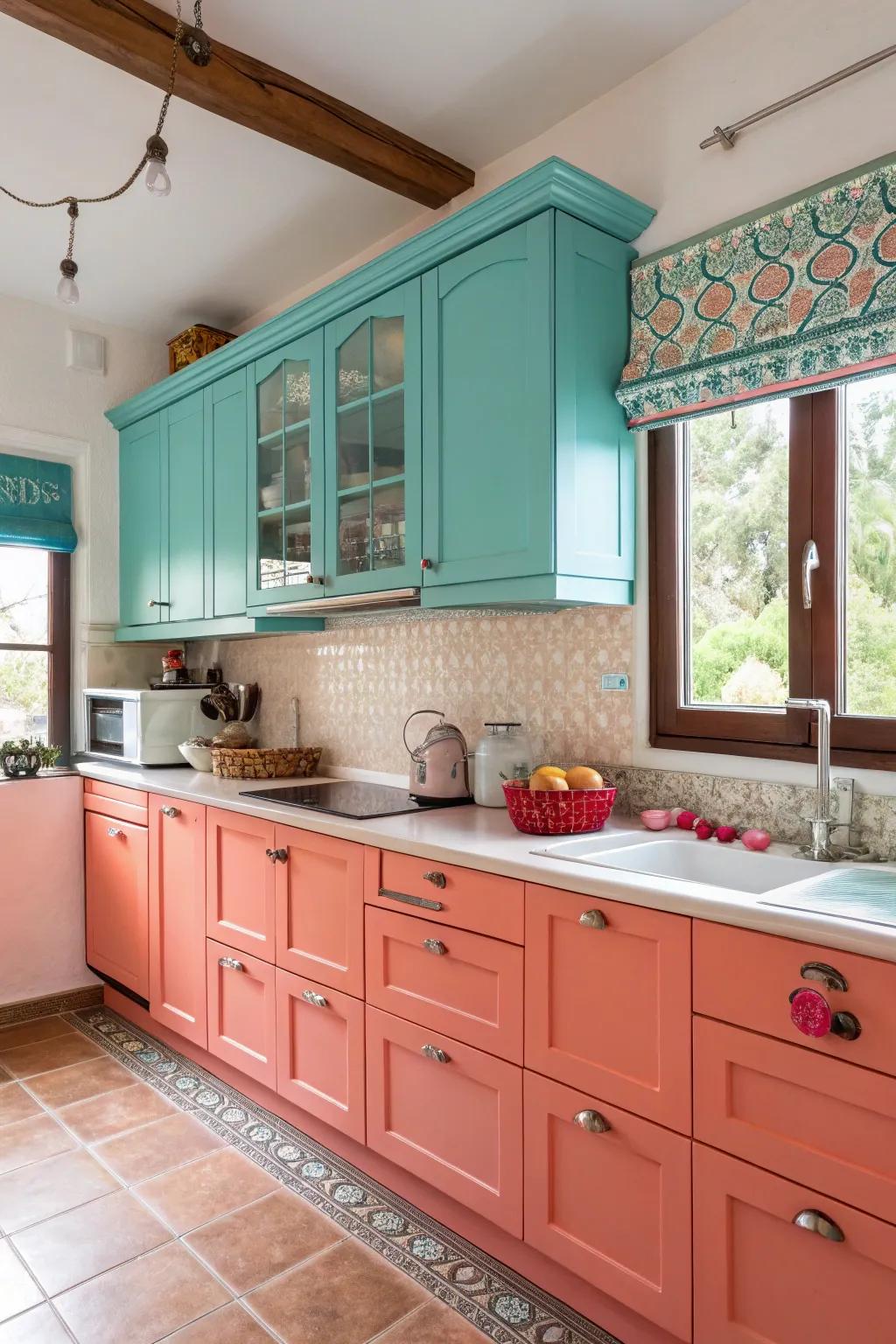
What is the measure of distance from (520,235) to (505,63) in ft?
1.57

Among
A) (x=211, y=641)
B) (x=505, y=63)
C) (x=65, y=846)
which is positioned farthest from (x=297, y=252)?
(x=65, y=846)

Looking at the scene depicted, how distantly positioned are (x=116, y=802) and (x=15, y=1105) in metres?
1.00

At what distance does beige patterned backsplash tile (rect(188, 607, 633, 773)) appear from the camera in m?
2.40

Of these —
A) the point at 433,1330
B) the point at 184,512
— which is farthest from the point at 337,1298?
the point at 184,512

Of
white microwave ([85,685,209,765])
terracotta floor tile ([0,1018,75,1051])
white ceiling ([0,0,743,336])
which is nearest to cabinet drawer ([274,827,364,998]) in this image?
white microwave ([85,685,209,765])

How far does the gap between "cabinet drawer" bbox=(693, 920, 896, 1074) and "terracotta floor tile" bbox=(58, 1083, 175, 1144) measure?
183cm

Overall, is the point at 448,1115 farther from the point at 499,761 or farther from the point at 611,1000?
the point at 499,761

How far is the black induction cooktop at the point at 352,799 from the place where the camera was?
2.40m

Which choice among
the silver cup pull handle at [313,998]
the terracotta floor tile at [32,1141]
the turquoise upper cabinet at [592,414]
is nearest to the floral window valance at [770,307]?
the turquoise upper cabinet at [592,414]

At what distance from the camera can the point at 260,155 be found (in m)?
2.62

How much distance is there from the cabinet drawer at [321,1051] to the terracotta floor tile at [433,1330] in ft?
1.47

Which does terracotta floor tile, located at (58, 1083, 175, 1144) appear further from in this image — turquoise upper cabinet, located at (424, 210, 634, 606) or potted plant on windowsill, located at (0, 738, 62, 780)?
turquoise upper cabinet, located at (424, 210, 634, 606)

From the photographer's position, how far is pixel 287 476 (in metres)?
3.00

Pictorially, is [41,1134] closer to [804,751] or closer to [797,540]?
[804,751]
